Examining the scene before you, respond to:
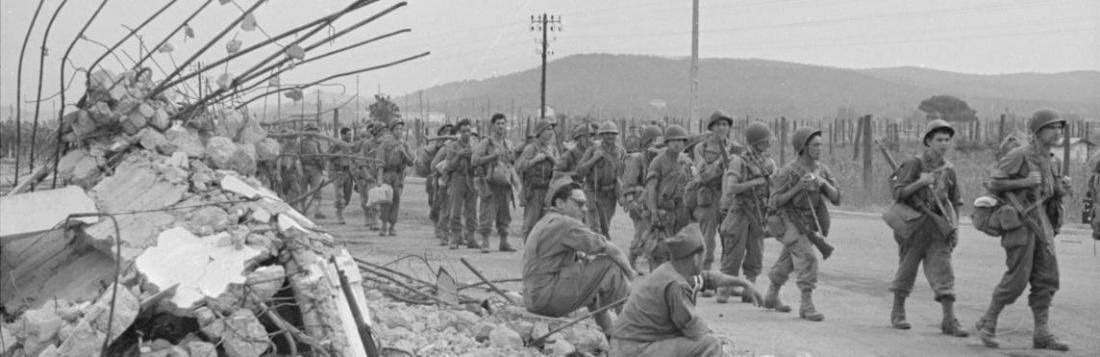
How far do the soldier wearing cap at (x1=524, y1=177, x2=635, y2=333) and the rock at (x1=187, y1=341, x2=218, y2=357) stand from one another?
3725mm

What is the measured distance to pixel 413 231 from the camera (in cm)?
1919

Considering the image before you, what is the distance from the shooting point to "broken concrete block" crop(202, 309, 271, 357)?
5336 mm

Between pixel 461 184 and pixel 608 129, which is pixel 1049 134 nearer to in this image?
pixel 608 129

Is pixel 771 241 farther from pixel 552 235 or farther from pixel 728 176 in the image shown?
pixel 552 235

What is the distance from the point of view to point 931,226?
32.5 feet

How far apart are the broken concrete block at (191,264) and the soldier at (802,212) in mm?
6040

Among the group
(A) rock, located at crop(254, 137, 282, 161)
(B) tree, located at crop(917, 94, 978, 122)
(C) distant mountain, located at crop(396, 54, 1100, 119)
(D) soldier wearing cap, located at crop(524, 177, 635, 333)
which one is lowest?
(D) soldier wearing cap, located at crop(524, 177, 635, 333)

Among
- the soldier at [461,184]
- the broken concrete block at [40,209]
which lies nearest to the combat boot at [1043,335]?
the broken concrete block at [40,209]

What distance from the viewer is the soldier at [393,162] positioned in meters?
17.8

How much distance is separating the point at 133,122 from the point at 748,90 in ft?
492

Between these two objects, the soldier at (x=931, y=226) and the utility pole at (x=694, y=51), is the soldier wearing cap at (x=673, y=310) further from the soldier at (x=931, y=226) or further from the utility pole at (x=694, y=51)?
the utility pole at (x=694, y=51)

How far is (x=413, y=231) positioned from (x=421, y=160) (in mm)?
1191

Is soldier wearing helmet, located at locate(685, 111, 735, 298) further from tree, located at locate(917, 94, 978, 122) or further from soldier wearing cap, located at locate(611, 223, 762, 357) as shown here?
tree, located at locate(917, 94, 978, 122)

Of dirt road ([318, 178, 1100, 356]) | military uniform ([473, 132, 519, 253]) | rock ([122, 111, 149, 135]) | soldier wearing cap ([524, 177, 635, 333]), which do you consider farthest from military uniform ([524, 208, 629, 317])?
military uniform ([473, 132, 519, 253])
